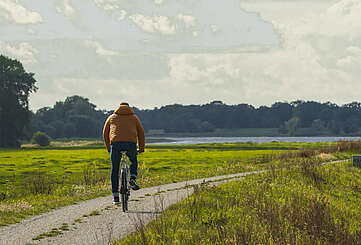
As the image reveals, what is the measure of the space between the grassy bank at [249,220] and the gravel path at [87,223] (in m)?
0.48

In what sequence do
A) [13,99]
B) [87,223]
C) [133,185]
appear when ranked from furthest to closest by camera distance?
[13,99], [133,185], [87,223]

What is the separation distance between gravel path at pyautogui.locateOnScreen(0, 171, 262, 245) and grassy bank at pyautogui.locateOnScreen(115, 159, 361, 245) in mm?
485

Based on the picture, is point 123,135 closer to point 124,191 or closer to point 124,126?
point 124,126

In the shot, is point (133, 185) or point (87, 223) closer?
point (87, 223)

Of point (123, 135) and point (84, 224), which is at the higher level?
point (123, 135)

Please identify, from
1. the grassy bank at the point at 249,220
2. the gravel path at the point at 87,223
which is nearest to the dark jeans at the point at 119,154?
the gravel path at the point at 87,223

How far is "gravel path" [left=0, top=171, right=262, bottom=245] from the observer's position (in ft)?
39.2

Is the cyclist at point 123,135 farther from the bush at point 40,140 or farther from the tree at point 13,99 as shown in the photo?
the bush at point 40,140

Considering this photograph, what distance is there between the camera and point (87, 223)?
44.9 ft

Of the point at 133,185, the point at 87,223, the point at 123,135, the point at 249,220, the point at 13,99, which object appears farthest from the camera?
the point at 13,99

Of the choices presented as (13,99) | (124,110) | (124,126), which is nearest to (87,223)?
(124,126)

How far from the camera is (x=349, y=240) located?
38.7 feet

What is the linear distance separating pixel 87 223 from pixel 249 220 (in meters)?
3.40

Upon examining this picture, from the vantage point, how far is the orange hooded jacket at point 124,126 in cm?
1486
